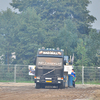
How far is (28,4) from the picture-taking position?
5388cm

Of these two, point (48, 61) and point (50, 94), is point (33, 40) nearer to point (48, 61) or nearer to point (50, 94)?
point (48, 61)

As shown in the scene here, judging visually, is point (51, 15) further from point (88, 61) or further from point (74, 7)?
point (88, 61)

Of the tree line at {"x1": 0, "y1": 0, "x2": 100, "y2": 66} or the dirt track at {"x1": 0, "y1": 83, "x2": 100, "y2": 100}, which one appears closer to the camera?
the dirt track at {"x1": 0, "y1": 83, "x2": 100, "y2": 100}

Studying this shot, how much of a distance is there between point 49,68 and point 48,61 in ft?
1.87

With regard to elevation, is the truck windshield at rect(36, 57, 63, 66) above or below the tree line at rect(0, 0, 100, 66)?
below

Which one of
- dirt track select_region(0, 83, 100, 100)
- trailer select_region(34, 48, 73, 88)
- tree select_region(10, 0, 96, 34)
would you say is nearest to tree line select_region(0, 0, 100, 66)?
tree select_region(10, 0, 96, 34)

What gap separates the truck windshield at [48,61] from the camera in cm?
1992

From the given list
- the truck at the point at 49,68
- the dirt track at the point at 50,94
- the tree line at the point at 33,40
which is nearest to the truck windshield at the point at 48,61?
the truck at the point at 49,68

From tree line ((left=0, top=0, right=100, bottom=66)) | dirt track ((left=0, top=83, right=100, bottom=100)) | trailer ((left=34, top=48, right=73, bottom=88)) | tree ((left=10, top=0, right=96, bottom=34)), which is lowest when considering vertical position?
dirt track ((left=0, top=83, right=100, bottom=100))

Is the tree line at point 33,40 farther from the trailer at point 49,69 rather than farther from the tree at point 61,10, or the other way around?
the trailer at point 49,69

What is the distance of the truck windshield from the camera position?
1992 cm

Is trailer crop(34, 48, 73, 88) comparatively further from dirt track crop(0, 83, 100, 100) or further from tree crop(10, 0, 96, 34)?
tree crop(10, 0, 96, 34)

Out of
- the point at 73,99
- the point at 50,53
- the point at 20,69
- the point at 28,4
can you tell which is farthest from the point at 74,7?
the point at 73,99

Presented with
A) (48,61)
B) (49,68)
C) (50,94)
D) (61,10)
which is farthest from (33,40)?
(50,94)
